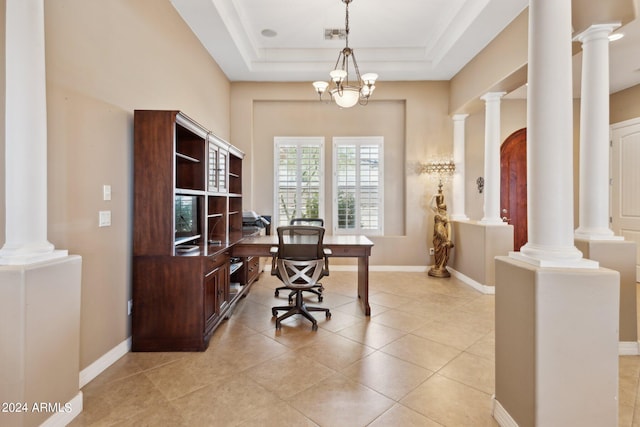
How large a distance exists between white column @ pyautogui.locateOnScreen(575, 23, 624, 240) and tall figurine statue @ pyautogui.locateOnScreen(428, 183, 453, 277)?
2.43 metres

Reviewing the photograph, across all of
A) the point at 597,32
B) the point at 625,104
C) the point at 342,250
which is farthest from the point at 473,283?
the point at 625,104

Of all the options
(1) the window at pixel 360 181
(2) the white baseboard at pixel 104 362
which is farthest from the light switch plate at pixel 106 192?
(1) the window at pixel 360 181

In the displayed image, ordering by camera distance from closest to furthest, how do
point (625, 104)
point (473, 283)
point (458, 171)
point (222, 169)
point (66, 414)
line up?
point (66, 414), point (222, 169), point (473, 283), point (625, 104), point (458, 171)

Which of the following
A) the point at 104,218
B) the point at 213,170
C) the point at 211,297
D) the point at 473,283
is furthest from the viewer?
the point at 473,283

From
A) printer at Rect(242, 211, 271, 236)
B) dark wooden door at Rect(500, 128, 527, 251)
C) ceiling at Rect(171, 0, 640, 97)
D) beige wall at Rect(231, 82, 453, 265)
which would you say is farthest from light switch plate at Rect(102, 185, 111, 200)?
dark wooden door at Rect(500, 128, 527, 251)

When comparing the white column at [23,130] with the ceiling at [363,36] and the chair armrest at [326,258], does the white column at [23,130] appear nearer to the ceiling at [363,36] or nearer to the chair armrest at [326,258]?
the ceiling at [363,36]

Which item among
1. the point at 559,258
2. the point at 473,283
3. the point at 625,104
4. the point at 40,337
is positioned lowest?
the point at 473,283

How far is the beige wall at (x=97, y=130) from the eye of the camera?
1.99 meters

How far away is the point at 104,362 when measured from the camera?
236 centimetres

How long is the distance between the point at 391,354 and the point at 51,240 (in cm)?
259

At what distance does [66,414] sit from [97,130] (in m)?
1.85

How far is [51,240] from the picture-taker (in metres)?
1.94

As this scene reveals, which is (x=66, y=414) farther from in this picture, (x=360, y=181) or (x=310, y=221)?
(x=360, y=181)

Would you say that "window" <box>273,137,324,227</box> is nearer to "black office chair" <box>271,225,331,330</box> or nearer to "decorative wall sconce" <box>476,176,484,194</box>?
"black office chair" <box>271,225,331,330</box>
